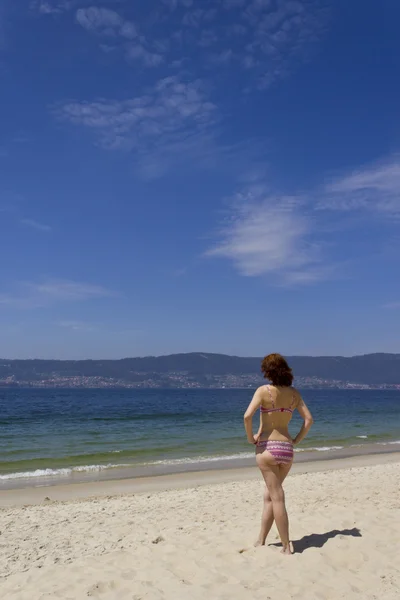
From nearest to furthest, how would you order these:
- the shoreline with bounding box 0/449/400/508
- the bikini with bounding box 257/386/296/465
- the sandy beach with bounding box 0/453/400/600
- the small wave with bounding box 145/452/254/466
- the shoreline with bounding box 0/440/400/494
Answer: the sandy beach with bounding box 0/453/400/600 < the bikini with bounding box 257/386/296/465 < the shoreline with bounding box 0/449/400/508 < the shoreline with bounding box 0/440/400/494 < the small wave with bounding box 145/452/254/466

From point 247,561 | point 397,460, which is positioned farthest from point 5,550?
point 397,460

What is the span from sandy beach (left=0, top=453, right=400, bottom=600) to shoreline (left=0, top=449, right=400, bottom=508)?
0.38 ft

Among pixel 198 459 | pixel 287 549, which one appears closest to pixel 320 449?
pixel 198 459

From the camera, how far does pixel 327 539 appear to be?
18.7ft

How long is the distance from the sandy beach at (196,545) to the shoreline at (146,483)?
11 cm

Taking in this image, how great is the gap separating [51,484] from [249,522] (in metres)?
6.72

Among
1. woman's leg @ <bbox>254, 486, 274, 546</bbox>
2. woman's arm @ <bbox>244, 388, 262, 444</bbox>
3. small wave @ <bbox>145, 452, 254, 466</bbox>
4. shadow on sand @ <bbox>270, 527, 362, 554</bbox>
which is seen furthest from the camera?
small wave @ <bbox>145, 452, 254, 466</bbox>

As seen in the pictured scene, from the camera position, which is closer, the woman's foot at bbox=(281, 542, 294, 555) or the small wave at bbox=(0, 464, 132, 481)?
the woman's foot at bbox=(281, 542, 294, 555)

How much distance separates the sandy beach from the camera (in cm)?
443

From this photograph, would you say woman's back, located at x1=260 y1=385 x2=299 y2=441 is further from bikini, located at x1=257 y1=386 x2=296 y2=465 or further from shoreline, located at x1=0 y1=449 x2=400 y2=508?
shoreline, located at x1=0 y1=449 x2=400 y2=508

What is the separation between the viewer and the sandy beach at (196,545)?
174 inches

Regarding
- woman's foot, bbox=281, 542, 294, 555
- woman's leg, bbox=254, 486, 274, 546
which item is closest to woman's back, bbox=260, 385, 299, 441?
woman's leg, bbox=254, 486, 274, 546

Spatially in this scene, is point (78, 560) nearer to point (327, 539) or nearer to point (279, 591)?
point (279, 591)

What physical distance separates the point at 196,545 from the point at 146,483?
21.3ft
